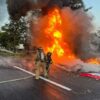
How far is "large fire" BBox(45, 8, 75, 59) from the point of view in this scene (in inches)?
1101

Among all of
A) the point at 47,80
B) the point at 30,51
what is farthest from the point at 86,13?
the point at 47,80

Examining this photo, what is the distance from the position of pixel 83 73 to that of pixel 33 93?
7.23m

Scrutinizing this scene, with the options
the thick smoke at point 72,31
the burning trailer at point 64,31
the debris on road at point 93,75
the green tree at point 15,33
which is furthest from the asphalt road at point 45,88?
the green tree at point 15,33

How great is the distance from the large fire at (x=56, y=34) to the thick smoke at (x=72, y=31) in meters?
0.27

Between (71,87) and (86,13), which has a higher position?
(86,13)

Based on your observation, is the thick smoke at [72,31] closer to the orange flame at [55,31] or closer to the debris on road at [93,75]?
the orange flame at [55,31]

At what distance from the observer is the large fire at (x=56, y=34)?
28.0m

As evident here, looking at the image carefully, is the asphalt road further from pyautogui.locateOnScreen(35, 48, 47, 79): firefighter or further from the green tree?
the green tree

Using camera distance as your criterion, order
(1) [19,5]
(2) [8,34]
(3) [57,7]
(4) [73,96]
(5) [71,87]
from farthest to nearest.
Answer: (2) [8,34]
(3) [57,7]
(1) [19,5]
(5) [71,87]
(4) [73,96]

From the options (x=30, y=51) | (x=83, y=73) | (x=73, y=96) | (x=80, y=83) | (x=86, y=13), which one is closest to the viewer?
(x=73, y=96)

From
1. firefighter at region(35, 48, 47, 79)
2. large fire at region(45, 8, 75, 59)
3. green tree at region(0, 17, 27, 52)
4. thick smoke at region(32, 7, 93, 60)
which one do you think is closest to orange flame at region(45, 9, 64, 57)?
large fire at region(45, 8, 75, 59)

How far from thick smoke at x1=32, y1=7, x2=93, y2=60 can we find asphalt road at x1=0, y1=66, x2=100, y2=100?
8503mm

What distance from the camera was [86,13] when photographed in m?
29.4

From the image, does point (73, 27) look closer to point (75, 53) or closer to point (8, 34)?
point (75, 53)
